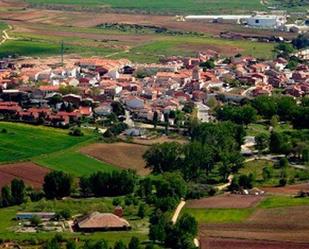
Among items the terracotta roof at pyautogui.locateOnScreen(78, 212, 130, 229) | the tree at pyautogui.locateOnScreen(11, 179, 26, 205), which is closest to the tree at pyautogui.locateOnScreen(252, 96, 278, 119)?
the tree at pyautogui.locateOnScreen(11, 179, 26, 205)

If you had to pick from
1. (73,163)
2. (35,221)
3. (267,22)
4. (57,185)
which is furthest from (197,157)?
(267,22)

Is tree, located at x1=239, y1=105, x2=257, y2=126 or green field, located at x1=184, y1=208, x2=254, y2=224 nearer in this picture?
green field, located at x1=184, y1=208, x2=254, y2=224

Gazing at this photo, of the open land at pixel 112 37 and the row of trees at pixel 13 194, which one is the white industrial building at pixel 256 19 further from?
the row of trees at pixel 13 194

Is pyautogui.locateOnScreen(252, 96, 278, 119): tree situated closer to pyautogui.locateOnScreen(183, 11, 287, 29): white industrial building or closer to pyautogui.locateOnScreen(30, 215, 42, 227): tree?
pyautogui.locateOnScreen(30, 215, 42, 227): tree

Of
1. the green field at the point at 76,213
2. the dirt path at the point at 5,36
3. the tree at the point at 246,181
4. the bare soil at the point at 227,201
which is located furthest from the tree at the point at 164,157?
the dirt path at the point at 5,36

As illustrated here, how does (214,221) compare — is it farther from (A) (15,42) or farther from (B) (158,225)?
(A) (15,42)

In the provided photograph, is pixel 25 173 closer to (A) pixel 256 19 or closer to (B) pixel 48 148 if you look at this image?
(B) pixel 48 148
